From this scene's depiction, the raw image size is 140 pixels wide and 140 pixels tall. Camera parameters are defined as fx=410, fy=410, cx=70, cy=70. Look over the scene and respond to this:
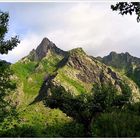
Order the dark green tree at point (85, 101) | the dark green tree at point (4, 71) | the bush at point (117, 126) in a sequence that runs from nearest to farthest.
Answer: the bush at point (117, 126), the dark green tree at point (4, 71), the dark green tree at point (85, 101)

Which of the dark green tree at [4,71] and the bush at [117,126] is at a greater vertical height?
the dark green tree at [4,71]

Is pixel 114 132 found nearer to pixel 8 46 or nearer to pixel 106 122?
pixel 106 122

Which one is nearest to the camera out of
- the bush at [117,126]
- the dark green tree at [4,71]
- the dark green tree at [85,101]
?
the bush at [117,126]

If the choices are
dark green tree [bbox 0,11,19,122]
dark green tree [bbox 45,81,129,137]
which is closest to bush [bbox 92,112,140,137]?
dark green tree [bbox 0,11,19,122]

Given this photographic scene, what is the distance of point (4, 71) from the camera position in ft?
107

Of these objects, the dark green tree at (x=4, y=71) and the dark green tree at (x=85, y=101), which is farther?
the dark green tree at (x=85, y=101)

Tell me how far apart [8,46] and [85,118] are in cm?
1981

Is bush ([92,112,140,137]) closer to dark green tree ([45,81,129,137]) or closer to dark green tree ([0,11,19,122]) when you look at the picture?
dark green tree ([0,11,19,122])

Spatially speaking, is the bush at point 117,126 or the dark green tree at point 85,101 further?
the dark green tree at point 85,101

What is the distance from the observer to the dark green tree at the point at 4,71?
3200 cm

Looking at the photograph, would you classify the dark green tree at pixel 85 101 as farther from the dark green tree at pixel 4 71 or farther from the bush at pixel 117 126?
the bush at pixel 117 126

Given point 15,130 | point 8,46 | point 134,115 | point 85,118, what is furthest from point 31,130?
point 134,115

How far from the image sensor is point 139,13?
43.6ft

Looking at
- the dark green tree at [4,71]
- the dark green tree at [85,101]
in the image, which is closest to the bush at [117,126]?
the dark green tree at [4,71]
